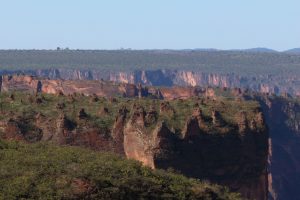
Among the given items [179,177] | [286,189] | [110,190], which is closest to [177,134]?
[179,177]

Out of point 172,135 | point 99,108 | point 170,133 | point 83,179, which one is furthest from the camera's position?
point 99,108

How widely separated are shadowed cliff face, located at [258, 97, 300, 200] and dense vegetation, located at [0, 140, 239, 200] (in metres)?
59.0

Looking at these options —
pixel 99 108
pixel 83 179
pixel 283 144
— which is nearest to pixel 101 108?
pixel 99 108

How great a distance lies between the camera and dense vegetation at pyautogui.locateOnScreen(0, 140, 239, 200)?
27.3 meters

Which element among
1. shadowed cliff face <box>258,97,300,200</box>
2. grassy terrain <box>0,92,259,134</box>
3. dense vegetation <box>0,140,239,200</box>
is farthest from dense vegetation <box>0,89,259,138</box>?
shadowed cliff face <box>258,97,300,200</box>

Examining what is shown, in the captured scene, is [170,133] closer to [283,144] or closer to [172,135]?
[172,135]

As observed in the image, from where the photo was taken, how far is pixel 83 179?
2834cm

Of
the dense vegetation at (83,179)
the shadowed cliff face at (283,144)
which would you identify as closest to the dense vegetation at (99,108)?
the dense vegetation at (83,179)

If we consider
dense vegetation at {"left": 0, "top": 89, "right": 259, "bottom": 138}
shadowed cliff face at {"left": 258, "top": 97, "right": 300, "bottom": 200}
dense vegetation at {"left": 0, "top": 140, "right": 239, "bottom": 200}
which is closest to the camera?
dense vegetation at {"left": 0, "top": 140, "right": 239, "bottom": 200}

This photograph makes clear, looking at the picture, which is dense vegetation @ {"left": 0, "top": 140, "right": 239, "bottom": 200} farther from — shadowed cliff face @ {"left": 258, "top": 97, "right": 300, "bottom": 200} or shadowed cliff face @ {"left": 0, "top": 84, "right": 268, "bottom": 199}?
shadowed cliff face @ {"left": 258, "top": 97, "right": 300, "bottom": 200}

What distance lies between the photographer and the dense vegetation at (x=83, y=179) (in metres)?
27.3

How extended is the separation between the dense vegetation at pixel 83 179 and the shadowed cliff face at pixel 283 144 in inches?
2321

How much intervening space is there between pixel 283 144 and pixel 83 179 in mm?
79258

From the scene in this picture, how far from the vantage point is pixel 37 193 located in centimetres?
2703
